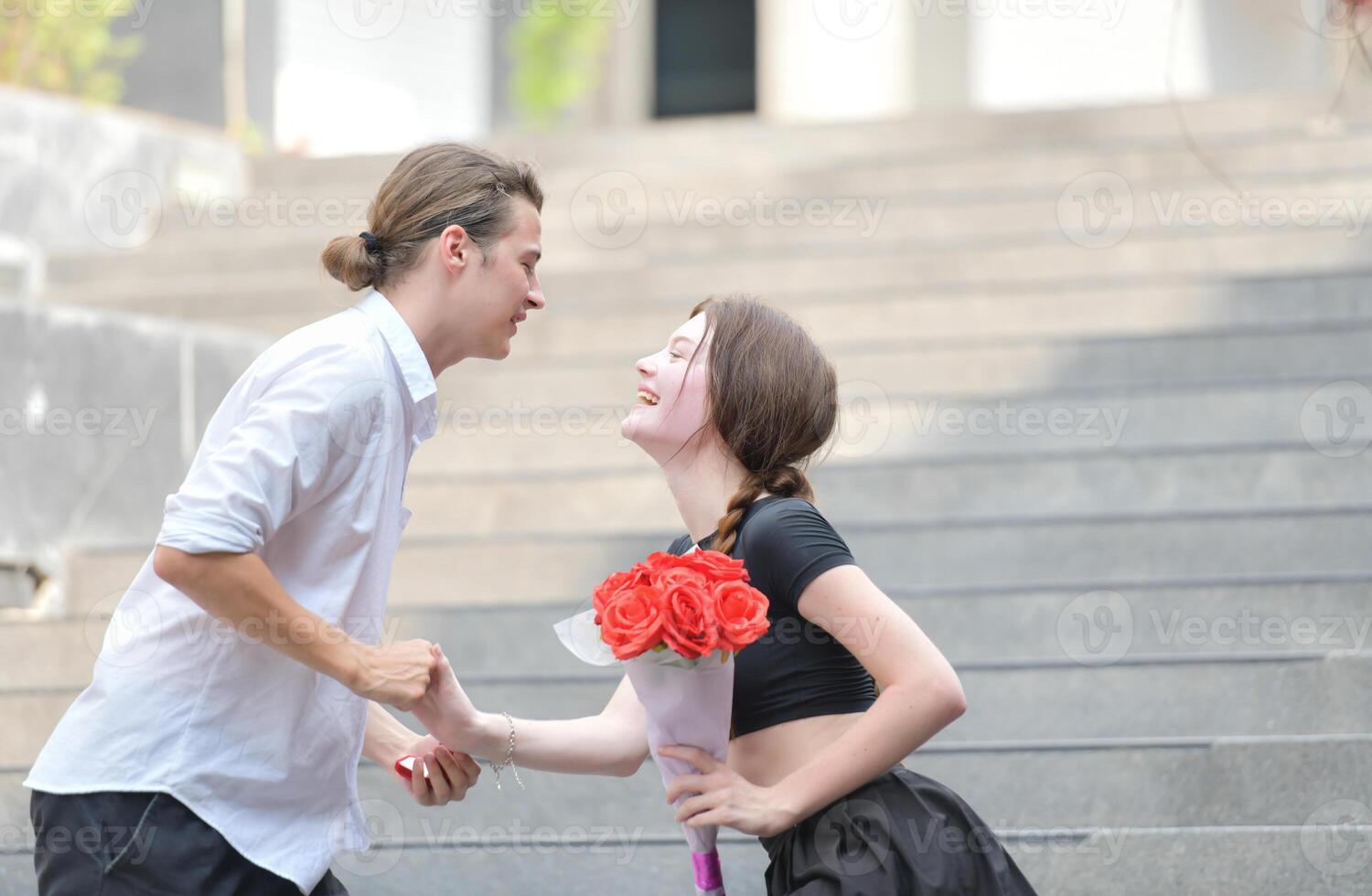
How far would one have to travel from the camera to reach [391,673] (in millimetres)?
2188

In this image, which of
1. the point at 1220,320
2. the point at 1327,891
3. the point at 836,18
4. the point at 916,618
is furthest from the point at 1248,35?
Answer: the point at 1327,891

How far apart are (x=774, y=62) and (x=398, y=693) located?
10.0 meters

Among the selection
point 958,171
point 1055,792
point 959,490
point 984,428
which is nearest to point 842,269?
point 958,171

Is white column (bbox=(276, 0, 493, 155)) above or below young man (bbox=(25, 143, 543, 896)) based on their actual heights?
above

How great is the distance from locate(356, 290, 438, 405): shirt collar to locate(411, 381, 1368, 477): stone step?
2843mm

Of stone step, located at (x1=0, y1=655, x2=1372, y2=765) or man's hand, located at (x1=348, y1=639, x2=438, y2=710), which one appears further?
stone step, located at (x1=0, y1=655, x2=1372, y2=765)

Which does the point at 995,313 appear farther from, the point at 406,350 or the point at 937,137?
the point at 406,350

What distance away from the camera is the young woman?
2.27m

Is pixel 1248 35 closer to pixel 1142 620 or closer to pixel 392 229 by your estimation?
pixel 1142 620

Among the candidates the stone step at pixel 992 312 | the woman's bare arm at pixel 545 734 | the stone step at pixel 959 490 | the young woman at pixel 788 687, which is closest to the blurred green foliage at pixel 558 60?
the stone step at pixel 992 312

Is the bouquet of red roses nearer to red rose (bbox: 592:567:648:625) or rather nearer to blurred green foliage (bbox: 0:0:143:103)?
red rose (bbox: 592:567:648:625)

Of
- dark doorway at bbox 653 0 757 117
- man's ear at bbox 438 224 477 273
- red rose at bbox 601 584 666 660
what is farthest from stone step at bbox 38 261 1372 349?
dark doorway at bbox 653 0 757 117

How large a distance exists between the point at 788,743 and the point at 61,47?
7.50 m

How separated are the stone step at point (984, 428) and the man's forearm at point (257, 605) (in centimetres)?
312
